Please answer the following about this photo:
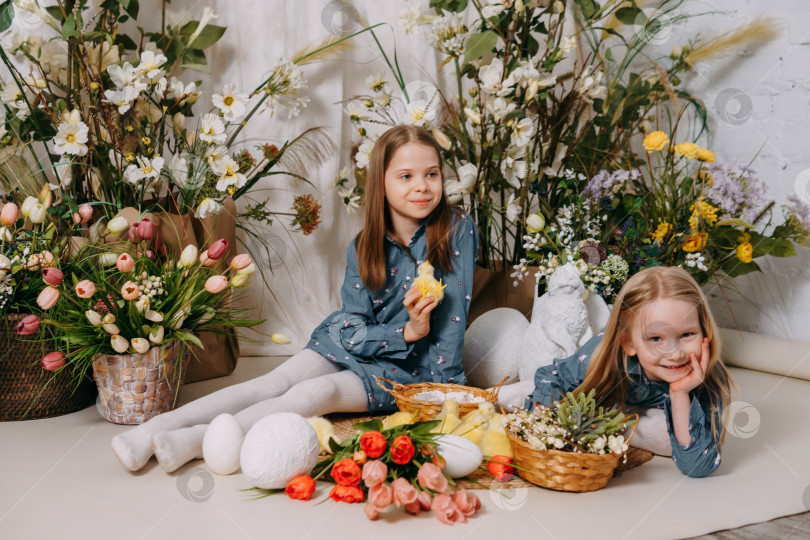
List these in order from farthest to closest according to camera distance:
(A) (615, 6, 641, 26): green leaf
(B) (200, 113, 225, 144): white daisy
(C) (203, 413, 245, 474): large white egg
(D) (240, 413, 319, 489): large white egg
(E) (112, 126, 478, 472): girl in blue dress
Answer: (A) (615, 6, 641, 26): green leaf
(B) (200, 113, 225, 144): white daisy
(E) (112, 126, 478, 472): girl in blue dress
(C) (203, 413, 245, 474): large white egg
(D) (240, 413, 319, 489): large white egg

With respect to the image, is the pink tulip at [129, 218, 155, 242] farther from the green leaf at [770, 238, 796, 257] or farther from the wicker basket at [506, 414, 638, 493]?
the green leaf at [770, 238, 796, 257]

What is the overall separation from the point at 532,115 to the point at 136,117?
1210 mm

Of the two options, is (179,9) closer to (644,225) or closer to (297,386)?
(297,386)

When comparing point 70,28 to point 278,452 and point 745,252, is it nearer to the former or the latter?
point 278,452

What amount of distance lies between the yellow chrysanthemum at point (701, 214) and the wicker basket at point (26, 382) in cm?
156

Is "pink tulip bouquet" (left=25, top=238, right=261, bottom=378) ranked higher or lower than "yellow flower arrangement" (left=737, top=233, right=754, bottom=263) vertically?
lower

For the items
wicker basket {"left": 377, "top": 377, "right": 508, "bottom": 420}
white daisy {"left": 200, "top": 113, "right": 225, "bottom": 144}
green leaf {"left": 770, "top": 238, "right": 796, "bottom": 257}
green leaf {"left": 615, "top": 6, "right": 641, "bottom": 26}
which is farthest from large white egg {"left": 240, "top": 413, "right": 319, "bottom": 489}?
green leaf {"left": 615, "top": 6, "right": 641, "bottom": 26}

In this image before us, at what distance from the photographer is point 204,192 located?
2.05 meters

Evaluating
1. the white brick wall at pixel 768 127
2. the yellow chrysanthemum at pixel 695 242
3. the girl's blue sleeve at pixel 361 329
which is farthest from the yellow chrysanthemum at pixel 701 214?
the girl's blue sleeve at pixel 361 329

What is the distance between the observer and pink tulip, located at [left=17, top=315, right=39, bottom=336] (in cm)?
157

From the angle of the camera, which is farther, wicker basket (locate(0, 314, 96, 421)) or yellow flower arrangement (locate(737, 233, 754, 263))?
yellow flower arrangement (locate(737, 233, 754, 263))

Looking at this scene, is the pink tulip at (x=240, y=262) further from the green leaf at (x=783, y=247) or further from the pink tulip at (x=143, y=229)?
the green leaf at (x=783, y=247)

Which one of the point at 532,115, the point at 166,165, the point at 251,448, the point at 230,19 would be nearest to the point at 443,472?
the point at 251,448

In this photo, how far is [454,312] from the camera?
73.4 inches
